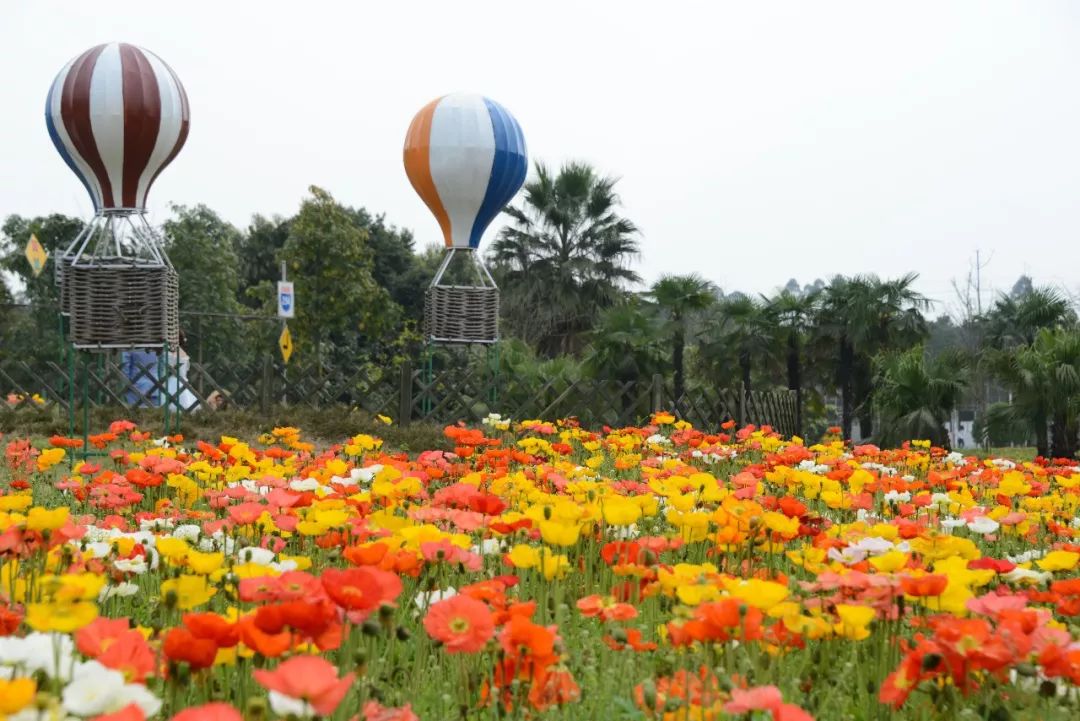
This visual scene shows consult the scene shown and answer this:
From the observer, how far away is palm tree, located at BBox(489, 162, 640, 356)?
26594 millimetres

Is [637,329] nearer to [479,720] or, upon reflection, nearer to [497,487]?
[497,487]

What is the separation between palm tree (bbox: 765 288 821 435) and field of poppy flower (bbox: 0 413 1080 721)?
1960 centimetres

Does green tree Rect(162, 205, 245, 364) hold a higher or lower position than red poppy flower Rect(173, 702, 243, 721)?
higher

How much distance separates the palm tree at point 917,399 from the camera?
15219 millimetres

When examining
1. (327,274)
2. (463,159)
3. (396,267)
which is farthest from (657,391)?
(396,267)

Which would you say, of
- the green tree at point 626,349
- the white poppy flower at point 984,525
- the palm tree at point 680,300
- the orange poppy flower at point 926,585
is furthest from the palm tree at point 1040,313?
the orange poppy flower at point 926,585

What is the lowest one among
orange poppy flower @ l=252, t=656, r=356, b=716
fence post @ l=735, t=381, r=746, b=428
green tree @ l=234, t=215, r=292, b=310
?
fence post @ l=735, t=381, r=746, b=428

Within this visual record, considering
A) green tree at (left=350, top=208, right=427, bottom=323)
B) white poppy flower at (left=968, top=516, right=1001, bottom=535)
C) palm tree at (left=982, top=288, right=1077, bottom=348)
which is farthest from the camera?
green tree at (left=350, top=208, right=427, bottom=323)

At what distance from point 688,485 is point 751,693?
1.90m

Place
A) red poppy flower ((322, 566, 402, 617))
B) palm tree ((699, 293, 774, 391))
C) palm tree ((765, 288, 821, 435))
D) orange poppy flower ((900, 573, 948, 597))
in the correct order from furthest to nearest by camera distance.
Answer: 1. palm tree ((765, 288, 821, 435))
2. palm tree ((699, 293, 774, 391))
3. orange poppy flower ((900, 573, 948, 597))
4. red poppy flower ((322, 566, 402, 617))

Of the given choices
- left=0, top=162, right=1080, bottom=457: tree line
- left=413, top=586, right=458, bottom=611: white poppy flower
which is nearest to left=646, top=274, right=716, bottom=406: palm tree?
left=0, top=162, right=1080, bottom=457: tree line

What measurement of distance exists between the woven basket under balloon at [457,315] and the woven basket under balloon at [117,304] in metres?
4.62

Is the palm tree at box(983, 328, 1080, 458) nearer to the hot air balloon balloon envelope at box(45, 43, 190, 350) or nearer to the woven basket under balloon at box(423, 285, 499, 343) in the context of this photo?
the woven basket under balloon at box(423, 285, 499, 343)

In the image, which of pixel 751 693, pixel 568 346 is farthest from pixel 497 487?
pixel 568 346
